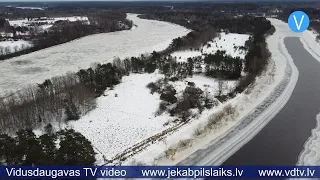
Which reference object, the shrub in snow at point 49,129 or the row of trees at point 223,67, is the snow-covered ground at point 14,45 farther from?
the shrub in snow at point 49,129

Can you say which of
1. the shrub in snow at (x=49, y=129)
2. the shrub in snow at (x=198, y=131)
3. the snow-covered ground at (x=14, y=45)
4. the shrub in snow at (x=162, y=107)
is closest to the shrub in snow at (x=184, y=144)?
the shrub in snow at (x=198, y=131)

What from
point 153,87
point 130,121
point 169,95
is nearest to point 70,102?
point 130,121

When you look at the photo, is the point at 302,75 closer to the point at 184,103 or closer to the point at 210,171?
the point at 184,103

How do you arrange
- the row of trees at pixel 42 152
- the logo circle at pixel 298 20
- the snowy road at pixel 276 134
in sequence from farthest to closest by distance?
the logo circle at pixel 298 20 < the snowy road at pixel 276 134 < the row of trees at pixel 42 152

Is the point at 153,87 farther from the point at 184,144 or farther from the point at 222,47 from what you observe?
the point at 222,47

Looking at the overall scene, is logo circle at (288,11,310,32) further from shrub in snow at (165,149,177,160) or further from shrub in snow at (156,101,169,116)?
shrub in snow at (156,101,169,116)

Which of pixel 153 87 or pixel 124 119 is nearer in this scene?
pixel 124 119

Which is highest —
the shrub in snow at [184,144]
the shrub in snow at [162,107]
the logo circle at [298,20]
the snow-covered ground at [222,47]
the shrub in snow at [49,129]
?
the logo circle at [298,20]

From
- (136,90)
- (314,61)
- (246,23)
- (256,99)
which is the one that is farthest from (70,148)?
(246,23)
